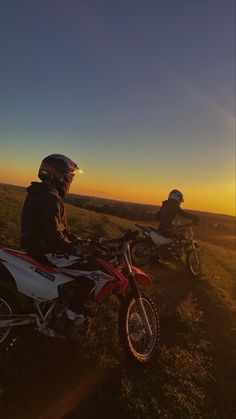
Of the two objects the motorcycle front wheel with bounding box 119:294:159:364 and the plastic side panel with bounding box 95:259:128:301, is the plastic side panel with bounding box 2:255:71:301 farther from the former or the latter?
the motorcycle front wheel with bounding box 119:294:159:364

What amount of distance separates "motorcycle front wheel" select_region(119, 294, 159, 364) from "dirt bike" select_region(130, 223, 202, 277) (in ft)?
20.7

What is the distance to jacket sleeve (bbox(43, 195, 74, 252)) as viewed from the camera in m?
5.54

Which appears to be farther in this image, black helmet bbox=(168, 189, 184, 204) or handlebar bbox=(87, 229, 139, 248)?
black helmet bbox=(168, 189, 184, 204)

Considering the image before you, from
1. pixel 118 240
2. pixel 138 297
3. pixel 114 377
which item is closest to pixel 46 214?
pixel 118 240

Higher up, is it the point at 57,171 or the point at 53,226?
the point at 57,171

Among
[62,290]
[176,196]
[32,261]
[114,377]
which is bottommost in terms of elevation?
[114,377]

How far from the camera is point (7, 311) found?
5.43m

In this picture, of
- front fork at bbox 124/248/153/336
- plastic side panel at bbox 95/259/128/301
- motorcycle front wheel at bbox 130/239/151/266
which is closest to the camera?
plastic side panel at bbox 95/259/128/301

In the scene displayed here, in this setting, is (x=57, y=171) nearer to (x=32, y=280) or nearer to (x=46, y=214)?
(x=46, y=214)

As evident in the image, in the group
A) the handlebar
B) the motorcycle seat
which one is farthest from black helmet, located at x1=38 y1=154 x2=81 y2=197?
the motorcycle seat

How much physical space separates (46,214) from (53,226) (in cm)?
19

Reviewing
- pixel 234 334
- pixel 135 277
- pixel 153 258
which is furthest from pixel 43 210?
pixel 153 258

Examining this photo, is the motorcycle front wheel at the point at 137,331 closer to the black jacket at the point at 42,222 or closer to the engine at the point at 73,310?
the engine at the point at 73,310

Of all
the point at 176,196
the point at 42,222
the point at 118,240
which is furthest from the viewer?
the point at 176,196
